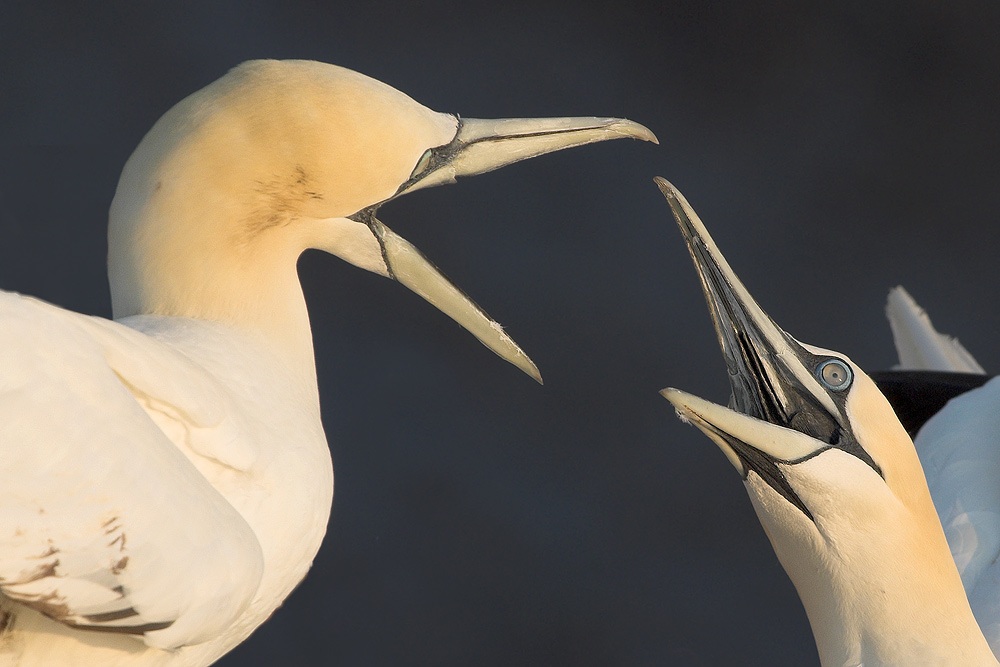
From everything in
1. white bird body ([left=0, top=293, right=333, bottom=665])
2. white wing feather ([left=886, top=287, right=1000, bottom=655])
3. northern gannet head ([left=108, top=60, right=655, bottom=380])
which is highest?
northern gannet head ([left=108, top=60, right=655, bottom=380])

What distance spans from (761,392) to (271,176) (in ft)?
4.32

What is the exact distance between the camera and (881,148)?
6.31 m

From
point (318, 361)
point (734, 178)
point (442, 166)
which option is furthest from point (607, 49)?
point (442, 166)

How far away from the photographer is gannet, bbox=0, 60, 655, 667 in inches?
86.7

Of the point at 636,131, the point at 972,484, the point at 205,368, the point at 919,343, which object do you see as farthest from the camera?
the point at 919,343

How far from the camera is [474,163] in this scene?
3031mm

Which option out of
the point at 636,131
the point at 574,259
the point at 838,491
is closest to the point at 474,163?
the point at 636,131

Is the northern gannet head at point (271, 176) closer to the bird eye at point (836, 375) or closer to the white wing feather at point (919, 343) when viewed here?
the bird eye at point (836, 375)

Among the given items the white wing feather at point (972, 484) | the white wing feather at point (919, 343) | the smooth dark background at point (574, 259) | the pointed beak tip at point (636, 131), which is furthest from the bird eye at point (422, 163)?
the white wing feather at point (919, 343)

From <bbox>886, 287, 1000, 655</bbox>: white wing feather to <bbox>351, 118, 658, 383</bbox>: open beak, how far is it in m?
1.48

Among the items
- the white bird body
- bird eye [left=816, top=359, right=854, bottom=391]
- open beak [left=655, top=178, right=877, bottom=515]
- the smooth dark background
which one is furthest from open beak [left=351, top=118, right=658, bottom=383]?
the smooth dark background

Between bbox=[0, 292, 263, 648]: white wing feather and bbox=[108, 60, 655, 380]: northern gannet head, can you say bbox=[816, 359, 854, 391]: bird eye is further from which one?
bbox=[0, 292, 263, 648]: white wing feather

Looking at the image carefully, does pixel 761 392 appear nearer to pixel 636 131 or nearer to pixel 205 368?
pixel 636 131

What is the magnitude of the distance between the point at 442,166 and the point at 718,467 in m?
Answer: 2.69
